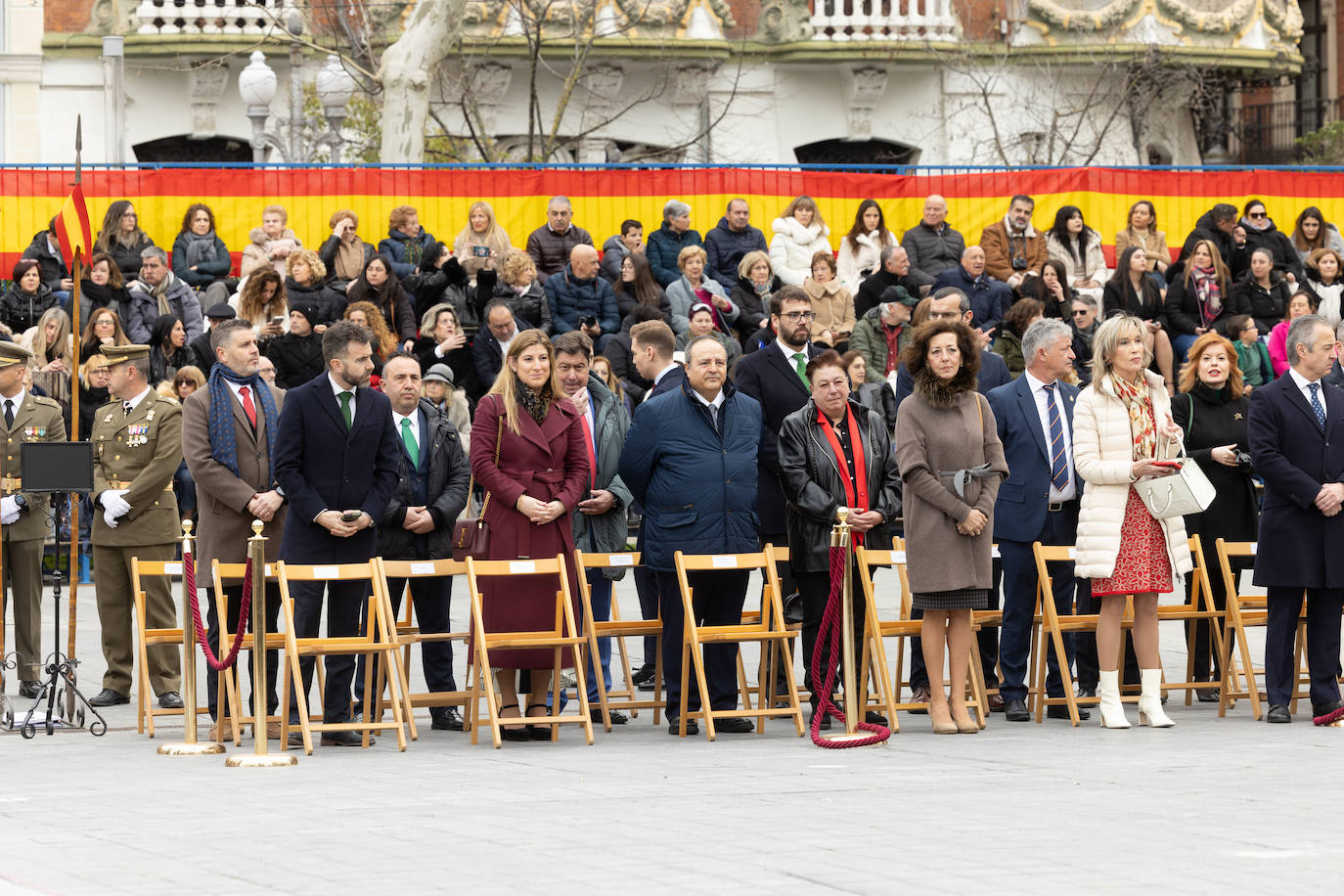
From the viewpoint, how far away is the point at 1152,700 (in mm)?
11781

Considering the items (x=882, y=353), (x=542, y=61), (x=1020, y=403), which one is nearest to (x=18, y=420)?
(x=1020, y=403)

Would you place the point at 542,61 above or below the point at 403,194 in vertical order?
above

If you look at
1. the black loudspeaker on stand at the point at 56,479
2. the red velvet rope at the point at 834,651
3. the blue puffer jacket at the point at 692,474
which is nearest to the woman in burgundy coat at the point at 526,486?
the blue puffer jacket at the point at 692,474

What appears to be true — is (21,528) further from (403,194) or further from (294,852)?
(403,194)

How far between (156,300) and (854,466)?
30.4 feet

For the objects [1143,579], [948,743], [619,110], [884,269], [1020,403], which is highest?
[619,110]

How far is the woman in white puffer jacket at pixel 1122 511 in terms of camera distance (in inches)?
457

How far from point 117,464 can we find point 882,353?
8.23m

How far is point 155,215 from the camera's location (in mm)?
21516

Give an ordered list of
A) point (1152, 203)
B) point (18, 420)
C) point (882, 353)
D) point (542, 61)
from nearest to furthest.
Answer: point (18, 420), point (882, 353), point (1152, 203), point (542, 61)

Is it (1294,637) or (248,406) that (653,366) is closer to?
(248,406)

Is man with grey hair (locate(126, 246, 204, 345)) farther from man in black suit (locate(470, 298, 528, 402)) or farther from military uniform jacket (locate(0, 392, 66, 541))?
military uniform jacket (locate(0, 392, 66, 541))

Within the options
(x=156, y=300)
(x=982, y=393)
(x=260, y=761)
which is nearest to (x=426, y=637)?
(x=260, y=761)

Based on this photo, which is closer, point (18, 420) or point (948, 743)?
point (948, 743)
